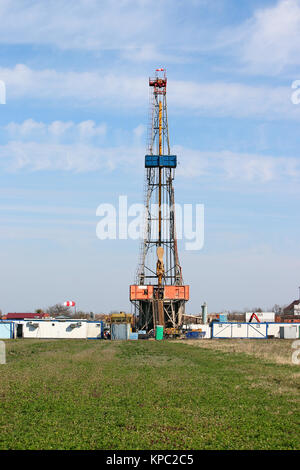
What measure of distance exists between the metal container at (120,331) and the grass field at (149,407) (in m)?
41.4

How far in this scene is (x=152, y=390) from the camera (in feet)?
76.0

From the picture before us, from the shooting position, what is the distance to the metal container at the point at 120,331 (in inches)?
2962

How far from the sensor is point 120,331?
2975 inches

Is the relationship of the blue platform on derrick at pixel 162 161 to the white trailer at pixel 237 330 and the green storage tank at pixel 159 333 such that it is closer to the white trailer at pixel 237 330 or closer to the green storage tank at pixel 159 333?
the white trailer at pixel 237 330

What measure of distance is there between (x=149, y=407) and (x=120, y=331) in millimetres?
57140

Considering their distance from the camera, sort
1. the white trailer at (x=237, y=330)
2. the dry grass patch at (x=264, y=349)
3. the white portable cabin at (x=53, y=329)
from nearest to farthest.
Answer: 1. the dry grass patch at (x=264, y=349)
2. the white portable cabin at (x=53, y=329)
3. the white trailer at (x=237, y=330)

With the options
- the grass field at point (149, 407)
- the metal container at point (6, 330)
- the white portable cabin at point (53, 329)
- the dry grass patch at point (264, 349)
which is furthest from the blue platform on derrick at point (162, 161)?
the grass field at point (149, 407)

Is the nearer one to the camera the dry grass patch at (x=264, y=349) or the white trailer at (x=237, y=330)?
the dry grass patch at (x=264, y=349)

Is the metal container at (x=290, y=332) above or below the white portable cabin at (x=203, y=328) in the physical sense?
above

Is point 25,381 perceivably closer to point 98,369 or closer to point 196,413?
point 98,369

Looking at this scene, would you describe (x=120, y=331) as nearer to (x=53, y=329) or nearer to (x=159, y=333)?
(x=159, y=333)

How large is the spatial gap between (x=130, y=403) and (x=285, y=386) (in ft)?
27.8

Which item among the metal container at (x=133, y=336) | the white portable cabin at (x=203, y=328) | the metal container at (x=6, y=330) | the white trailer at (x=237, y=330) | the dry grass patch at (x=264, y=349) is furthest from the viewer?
the white portable cabin at (x=203, y=328)
